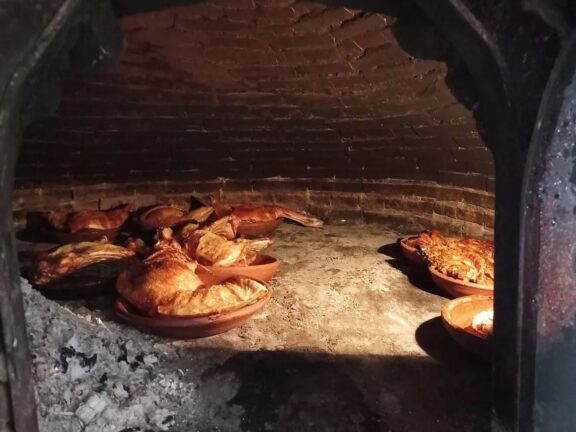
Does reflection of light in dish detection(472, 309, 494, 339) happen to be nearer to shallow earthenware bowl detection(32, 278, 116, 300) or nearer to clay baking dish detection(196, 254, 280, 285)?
clay baking dish detection(196, 254, 280, 285)

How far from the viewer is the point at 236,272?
250 cm

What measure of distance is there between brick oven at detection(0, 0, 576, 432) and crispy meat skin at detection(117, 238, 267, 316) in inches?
7.1

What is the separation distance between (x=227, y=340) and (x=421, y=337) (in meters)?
0.89

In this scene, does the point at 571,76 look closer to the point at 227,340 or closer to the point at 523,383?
the point at 523,383

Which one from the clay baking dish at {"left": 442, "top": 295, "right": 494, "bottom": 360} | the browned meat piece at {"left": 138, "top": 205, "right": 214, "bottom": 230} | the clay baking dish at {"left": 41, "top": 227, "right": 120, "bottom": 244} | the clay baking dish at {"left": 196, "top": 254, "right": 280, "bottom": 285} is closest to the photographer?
the clay baking dish at {"left": 442, "top": 295, "right": 494, "bottom": 360}

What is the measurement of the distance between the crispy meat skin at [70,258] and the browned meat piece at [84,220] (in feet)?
2.40

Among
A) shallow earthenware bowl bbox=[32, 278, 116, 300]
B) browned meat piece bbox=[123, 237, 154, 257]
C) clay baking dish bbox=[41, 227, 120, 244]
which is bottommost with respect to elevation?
clay baking dish bbox=[41, 227, 120, 244]

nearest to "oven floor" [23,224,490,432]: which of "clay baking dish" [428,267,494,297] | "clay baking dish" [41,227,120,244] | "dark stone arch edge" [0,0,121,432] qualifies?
"clay baking dish" [428,267,494,297]

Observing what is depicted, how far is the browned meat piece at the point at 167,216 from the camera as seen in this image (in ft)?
12.0

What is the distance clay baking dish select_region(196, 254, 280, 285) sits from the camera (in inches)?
96.5

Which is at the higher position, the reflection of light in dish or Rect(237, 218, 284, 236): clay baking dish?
the reflection of light in dish

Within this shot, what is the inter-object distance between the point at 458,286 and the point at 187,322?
1.34 m

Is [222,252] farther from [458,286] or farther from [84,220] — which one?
[84,220]

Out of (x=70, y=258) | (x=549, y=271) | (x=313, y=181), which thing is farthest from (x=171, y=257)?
(x=313, y=181)
